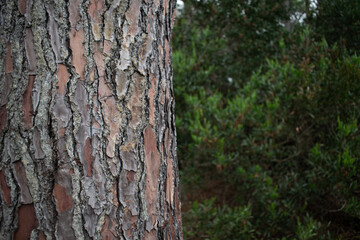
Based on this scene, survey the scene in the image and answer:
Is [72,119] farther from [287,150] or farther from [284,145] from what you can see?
[284,145]

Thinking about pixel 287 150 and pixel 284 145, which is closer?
pixel 287 150

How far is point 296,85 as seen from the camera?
11.9 feet

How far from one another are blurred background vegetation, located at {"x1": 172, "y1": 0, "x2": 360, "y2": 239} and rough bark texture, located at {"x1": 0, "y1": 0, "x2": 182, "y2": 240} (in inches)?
88.0

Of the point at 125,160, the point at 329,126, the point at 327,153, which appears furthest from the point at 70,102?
the point at 329,126

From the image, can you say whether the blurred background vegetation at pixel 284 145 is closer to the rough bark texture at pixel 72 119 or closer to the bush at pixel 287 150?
the bush at pixel 287 150

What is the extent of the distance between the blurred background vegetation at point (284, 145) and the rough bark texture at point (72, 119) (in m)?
2.23

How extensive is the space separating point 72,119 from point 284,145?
3352 millimetres

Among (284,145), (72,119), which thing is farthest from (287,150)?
(72,119)

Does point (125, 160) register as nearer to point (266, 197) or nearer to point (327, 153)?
point (266, 197)

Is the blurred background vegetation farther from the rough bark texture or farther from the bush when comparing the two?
the rough bark texture

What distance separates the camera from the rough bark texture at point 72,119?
1.16 m

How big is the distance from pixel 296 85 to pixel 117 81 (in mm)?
2854

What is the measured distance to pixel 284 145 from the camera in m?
4.05

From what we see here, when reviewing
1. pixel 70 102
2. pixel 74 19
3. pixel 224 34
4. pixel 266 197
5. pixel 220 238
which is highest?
pixel 224 34
